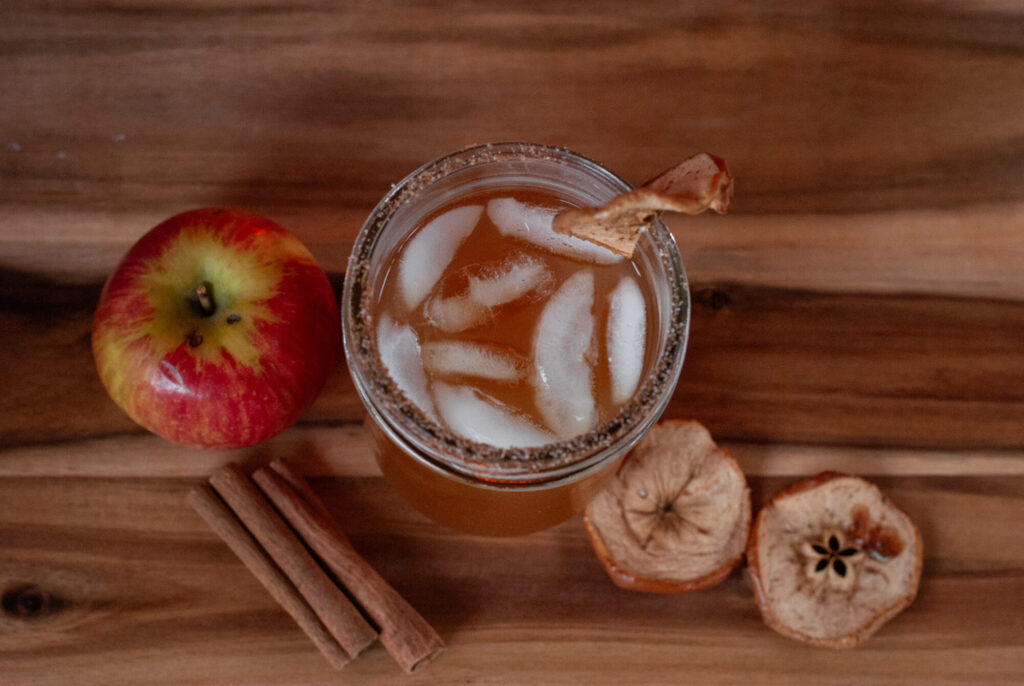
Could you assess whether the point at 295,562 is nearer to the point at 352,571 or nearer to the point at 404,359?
the point at 352,571

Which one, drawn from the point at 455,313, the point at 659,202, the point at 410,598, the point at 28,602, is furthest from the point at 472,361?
the point at 28,602

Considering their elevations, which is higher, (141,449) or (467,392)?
(467,392)

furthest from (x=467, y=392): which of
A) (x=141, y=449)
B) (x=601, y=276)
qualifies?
(x=141, y=449)

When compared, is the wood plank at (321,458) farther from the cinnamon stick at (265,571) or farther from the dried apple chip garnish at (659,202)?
the dried apple chip garnish at (659,202)

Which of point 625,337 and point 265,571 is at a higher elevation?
point 625,337

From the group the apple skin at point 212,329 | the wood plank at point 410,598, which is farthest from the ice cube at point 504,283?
the wood plank at point 410,598

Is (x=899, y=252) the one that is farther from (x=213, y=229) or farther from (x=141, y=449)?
(x=141, y=449)
